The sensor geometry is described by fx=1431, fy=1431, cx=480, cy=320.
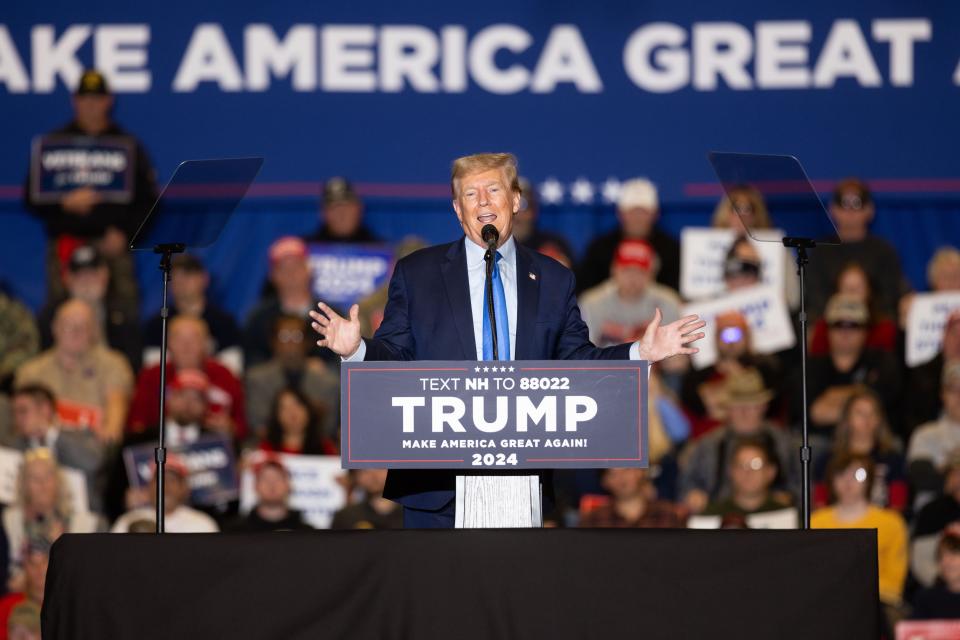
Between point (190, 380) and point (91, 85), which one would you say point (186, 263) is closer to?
point (190, 380)

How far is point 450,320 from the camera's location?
373cm

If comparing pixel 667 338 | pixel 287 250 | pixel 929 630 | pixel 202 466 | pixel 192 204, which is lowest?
pixel 929 630

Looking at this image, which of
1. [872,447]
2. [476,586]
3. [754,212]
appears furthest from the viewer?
[754,212]

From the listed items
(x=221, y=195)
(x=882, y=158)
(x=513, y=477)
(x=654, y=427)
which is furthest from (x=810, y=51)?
(x=513, y=477)

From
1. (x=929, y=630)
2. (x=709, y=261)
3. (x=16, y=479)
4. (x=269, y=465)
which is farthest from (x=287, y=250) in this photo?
(x=929, y=630)

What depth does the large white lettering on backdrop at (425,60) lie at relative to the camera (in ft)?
27.4

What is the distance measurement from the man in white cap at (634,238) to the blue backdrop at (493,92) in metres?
0.31

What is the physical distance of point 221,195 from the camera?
4.66m

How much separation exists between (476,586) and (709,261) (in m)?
4.86

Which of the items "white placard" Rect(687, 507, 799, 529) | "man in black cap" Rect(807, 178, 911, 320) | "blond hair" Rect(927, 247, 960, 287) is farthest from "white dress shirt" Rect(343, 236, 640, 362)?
"blond hair" Rect(927, 247, 960, 287)

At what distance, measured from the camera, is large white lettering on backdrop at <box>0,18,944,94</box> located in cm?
834

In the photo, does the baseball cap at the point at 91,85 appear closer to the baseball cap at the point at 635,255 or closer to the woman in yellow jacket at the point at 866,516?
the baseball cap at the point at 635,255

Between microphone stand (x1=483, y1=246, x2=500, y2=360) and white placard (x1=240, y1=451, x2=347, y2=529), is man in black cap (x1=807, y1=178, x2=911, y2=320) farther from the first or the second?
microphone stand (x1=483, y1=246, x2=500, y2=360)

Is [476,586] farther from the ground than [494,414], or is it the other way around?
[494,414]
